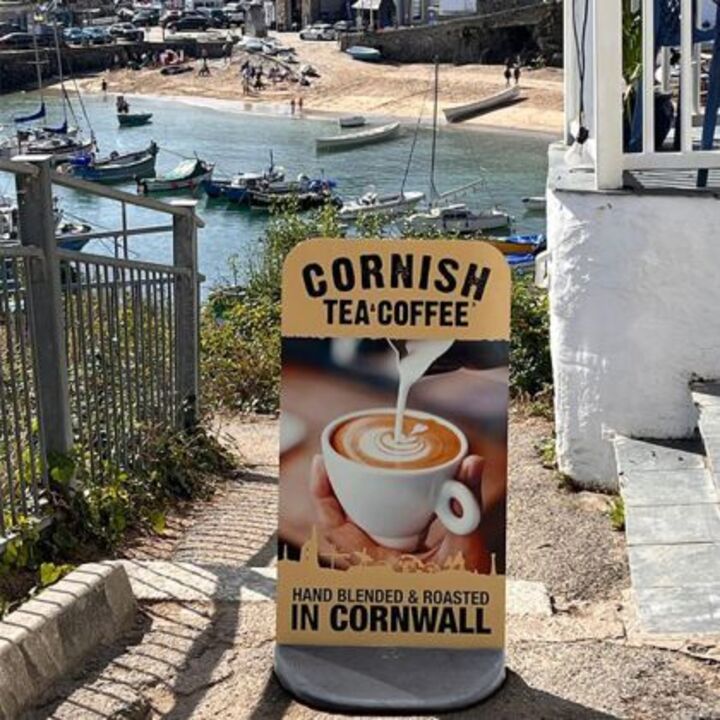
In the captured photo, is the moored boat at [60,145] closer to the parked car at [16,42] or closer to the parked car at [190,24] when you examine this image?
the parked car at [16,42]

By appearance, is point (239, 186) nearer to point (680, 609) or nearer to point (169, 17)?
point (680, 609)

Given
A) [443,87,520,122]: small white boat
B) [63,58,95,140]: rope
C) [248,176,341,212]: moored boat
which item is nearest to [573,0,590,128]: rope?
[248,176,341,212]: moored boat

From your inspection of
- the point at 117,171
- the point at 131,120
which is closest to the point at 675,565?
the point at 117,171

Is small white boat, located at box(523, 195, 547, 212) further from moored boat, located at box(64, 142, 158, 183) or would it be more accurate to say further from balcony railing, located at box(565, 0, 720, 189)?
balcony railing, located at box(565, 0, 720, 189)

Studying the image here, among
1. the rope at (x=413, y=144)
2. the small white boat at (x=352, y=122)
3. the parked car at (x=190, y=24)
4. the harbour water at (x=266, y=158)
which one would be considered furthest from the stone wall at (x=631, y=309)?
the parked car at (x=190, y=24)

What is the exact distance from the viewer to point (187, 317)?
22.3 feet

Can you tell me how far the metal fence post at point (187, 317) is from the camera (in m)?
6.72

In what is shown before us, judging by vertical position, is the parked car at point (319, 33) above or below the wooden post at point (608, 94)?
above

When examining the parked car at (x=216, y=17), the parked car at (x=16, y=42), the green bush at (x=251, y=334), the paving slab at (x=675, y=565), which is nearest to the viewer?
the paving slab at (x=675, y=565)

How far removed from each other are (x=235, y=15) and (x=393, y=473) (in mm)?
90070

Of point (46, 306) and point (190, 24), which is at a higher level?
point (190, 24)

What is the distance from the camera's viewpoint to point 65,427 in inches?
190

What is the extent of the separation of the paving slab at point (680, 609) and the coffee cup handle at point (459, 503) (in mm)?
809

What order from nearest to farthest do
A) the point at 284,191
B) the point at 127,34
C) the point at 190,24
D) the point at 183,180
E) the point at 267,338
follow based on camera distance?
1. the point at 267,338
2. the point at 284,191
3. the point at 183,180
4. the point at 127,34
5. the point at 190,24
